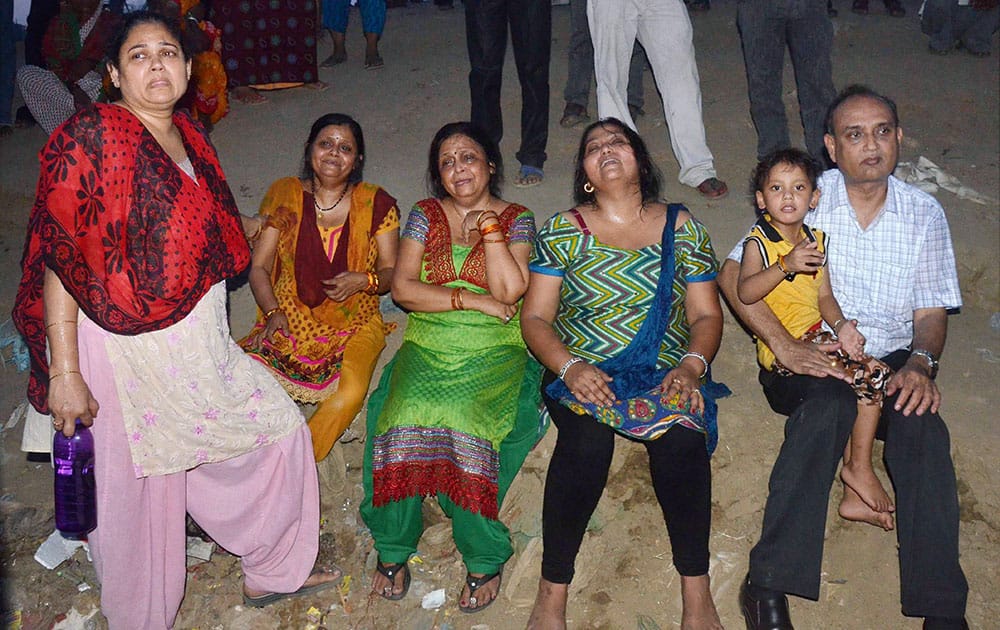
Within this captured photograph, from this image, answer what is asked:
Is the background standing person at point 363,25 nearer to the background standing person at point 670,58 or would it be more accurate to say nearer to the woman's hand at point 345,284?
the background standing person at point 670,58

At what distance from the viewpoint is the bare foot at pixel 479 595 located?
2.97 meters

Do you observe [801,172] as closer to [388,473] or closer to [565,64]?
[388,473]

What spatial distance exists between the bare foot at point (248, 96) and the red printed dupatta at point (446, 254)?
148 inches

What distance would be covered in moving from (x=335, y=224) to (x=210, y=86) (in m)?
3.16

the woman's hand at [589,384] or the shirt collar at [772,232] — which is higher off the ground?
the shirt collar at [772,232]

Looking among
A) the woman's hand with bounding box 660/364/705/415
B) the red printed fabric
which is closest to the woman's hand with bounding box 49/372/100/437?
the red printed fabric

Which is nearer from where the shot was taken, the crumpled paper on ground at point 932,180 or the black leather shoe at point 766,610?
the black leather shoe at point 766,610

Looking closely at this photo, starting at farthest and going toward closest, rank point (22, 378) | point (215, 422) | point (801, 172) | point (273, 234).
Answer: point (22, 378) → point (273, 234) → point (801, 172) → point (215, 422)

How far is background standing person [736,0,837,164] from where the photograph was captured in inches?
177

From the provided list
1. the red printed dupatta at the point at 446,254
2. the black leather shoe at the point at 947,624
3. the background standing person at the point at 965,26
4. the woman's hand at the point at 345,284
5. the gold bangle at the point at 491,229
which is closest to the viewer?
the black leather shoe at the point at 947,624

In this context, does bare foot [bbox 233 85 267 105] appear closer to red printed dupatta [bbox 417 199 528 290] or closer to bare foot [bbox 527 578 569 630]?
red printed dupatta [bbox 417 199 528 290]

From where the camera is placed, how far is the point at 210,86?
600 cm

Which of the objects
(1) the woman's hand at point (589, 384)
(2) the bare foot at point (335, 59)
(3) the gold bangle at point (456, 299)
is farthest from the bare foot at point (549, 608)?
(2) the bare foot at point (335, 59)

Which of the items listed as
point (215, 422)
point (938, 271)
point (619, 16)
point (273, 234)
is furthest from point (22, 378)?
point (938, 271)
